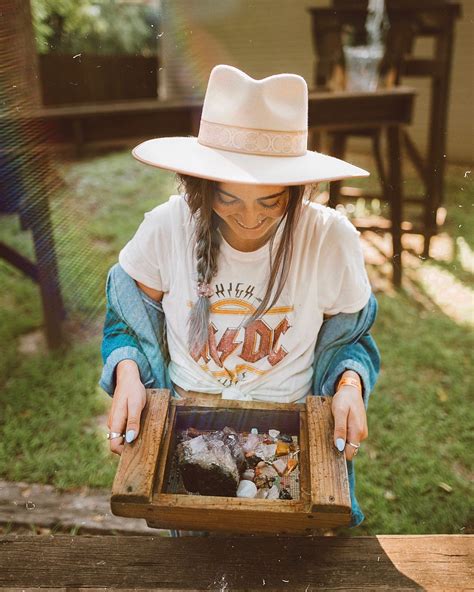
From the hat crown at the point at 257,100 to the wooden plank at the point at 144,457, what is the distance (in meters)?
0.81

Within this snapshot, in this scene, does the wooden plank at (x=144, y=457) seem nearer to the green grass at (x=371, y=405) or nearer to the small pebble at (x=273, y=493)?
the small pebble at (x=273, y=493)

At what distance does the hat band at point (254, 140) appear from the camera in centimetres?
152

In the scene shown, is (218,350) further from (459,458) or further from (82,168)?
(82,168)

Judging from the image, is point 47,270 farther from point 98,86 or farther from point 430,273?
point 98,86

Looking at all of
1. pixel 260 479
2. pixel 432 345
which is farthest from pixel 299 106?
pixel 432 345

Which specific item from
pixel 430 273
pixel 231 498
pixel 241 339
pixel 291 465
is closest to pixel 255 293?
pixel 241 339

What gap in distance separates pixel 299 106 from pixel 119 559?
1356 mm

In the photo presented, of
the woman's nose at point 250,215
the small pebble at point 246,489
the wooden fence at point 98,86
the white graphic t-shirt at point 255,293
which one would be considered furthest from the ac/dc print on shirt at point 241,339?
the wooden fence at point 98,86

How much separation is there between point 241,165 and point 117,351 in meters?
0.72

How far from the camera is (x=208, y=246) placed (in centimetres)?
173

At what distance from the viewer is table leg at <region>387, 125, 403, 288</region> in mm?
4449

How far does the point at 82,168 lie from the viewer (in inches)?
327

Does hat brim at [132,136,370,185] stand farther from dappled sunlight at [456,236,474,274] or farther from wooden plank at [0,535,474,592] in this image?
dappled sunlight at [456,236,474,274]

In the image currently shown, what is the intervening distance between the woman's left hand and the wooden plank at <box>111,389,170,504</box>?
48 cm
